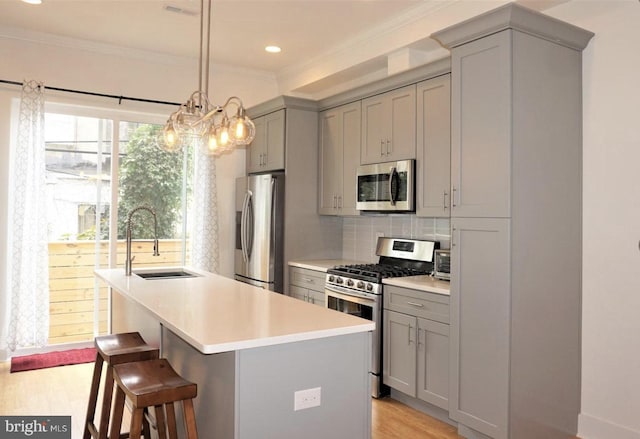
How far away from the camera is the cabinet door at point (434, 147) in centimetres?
353

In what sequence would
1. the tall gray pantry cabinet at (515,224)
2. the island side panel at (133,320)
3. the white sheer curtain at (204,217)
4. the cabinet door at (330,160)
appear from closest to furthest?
the tall gray pantry cabinet at (515,224) → the island side panel at (133,320) → the cabinet door at (330,160) → the white sheer curtain at (204,217)

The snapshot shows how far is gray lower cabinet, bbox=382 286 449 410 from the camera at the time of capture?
324 centimetres

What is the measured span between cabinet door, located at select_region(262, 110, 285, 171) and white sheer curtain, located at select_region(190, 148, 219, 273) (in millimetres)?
612

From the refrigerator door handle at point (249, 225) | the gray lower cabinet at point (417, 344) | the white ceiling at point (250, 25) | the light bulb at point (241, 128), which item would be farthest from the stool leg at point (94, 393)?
the white ceiling at point (250, 25)

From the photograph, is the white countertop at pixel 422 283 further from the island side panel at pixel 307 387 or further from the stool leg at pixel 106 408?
the stool leg at pixel 106 408

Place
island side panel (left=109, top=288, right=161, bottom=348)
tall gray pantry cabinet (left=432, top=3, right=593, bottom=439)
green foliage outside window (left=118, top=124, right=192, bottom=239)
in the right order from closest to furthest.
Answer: tall gray pantry cabinet (left=432, top=3, right=593, bottom=439), island side panel (left=109, top=288, right=161, bottom=348), green foliage outside window (left=118, top=124, right=192, bottom=239)

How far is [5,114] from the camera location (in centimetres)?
443

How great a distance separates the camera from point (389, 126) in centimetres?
404

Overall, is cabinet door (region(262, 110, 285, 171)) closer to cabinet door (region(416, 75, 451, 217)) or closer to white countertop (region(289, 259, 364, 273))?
white countertop (region(289, 259, 364, 273))

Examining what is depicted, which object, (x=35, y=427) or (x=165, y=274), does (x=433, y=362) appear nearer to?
(x=165, y=274)

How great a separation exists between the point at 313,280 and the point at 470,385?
6.04 feet

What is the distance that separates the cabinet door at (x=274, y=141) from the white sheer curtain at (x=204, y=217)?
2.01 feet

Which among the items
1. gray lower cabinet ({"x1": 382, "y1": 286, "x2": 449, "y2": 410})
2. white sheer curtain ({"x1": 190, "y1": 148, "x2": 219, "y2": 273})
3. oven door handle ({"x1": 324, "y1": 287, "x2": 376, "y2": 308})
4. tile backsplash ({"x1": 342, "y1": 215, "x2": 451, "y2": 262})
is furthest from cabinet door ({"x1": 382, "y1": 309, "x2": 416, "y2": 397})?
white sheer curtain ({"x1": 190, "y1": 148, "x2": 219, "y2": 273})

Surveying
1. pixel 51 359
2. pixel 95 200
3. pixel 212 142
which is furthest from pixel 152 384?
pixel 95 200
